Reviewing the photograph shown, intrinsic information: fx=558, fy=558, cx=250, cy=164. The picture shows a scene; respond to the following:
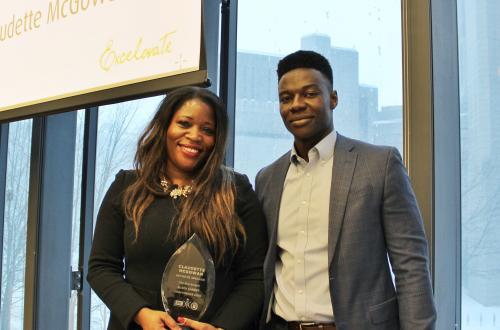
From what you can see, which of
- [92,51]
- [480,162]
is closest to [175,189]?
[92,51]

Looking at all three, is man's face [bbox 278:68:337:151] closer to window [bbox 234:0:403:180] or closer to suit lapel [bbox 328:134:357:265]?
suit lapel [bbox 328:134:357:265]

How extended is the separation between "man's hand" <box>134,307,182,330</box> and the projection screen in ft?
2.21

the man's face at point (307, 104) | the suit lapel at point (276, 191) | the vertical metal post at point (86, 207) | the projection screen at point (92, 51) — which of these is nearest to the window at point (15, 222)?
the vertical metal post at point (86, 207)

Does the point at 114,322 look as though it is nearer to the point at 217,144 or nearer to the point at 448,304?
the point at 217,144

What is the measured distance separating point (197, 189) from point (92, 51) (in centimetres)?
84

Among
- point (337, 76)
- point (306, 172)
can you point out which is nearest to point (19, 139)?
point (337, 76)

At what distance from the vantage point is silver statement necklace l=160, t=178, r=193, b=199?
1.55 m

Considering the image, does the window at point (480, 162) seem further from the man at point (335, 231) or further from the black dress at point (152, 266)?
the black dress at point (152, 266)

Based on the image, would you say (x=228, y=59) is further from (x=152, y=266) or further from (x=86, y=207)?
(x=86, y=207)

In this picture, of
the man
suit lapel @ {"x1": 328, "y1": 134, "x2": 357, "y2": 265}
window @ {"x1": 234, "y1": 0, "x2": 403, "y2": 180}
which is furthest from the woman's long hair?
window @ {"x1": 234, "y1": 0, "x2": 403, "y2": 180}

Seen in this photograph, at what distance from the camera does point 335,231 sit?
1.40 meters

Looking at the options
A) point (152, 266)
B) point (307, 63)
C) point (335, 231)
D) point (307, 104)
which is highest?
point (307, 63)

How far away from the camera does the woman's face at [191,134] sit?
154 cm

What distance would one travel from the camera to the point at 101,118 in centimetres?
312
